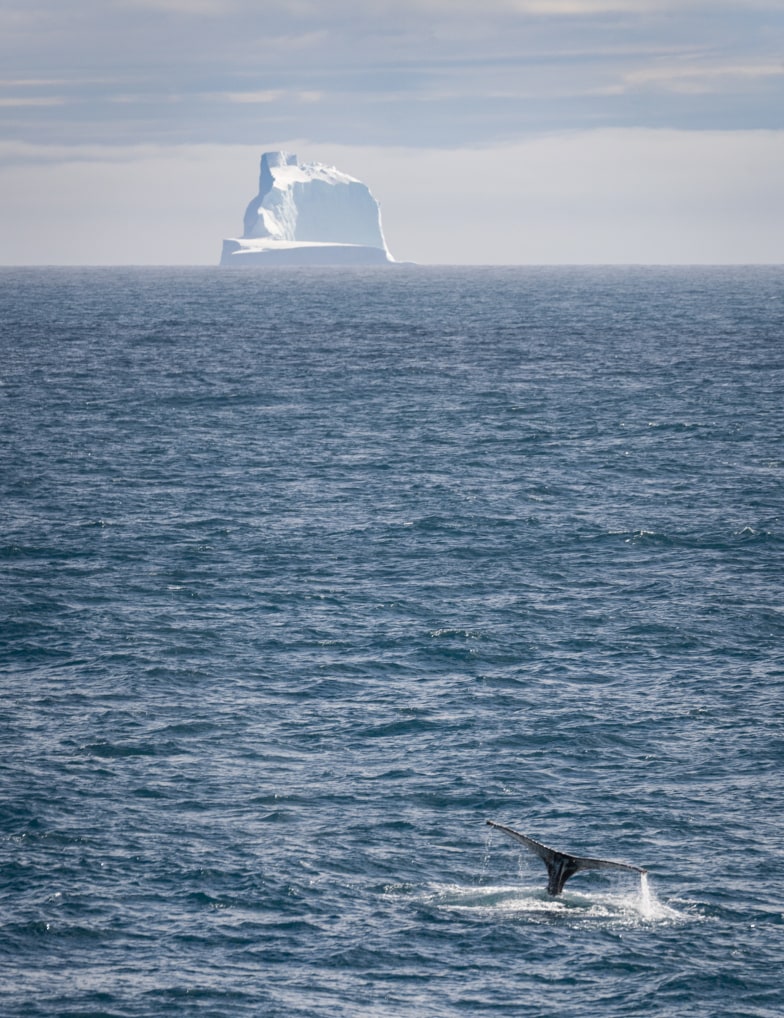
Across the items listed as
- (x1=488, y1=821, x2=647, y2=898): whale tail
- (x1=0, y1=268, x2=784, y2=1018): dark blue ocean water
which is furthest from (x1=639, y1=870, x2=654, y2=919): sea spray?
(x1=488, y1=821, x2=647, y2=898): whale tail

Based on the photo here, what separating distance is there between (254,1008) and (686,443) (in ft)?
314

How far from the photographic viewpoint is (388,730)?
63562 mm

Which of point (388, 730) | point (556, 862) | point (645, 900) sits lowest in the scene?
point (645, 900)

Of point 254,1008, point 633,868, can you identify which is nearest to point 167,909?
point 254,1008

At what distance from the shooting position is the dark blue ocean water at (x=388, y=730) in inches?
1764

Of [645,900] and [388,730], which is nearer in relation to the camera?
[645,900]

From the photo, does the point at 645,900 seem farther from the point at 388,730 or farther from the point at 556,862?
the point at 388,730

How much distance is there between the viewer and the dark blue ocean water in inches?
1764

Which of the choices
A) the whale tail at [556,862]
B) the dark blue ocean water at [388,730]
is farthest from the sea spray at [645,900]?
the whale tail at [556,862]

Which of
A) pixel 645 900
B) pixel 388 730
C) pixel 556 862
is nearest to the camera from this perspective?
pixel 645 900

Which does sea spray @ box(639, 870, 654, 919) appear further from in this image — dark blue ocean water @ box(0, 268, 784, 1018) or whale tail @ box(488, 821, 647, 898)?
whale tail @ box(488, 821, 647, 898)

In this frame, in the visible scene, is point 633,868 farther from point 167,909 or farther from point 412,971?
point 167,909

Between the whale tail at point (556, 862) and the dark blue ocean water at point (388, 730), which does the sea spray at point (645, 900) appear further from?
the whale tail at point (556, 862)

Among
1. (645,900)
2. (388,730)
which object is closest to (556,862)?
(645,900)
